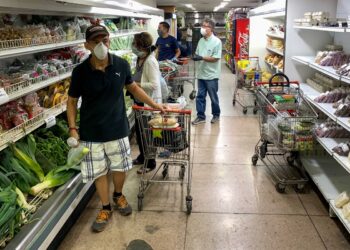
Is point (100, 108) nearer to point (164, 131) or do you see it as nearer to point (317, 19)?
point (164, 131)

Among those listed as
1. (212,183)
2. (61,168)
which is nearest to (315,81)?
(212,183)

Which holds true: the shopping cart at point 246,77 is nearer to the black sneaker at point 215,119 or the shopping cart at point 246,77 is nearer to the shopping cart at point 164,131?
the black sneaker at point 215,119

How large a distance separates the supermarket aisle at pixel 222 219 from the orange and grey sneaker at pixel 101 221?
5 cm

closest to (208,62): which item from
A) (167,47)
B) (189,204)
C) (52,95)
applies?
(167,47)

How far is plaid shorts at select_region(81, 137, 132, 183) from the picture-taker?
2986 mm

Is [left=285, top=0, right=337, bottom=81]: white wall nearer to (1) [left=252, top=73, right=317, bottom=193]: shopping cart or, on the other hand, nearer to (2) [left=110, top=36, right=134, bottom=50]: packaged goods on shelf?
(1) [left=252, top=73, right=317, bottom=193]: shopping cart

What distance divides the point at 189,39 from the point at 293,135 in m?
15.4

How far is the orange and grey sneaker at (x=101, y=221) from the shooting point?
10.3 feet

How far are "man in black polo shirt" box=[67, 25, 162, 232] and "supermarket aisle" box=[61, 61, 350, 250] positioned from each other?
0.89 feet

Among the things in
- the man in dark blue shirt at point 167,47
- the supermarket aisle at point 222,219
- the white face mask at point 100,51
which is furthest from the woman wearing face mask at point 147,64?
the man in dark blue shirt at point 167,47

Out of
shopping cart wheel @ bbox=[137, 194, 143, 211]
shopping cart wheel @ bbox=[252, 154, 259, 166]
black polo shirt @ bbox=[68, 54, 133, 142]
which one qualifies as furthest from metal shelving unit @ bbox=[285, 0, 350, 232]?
black polo shirt @ bbox=[68, 54, 133, 142]

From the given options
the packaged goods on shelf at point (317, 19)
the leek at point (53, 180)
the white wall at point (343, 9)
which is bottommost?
the leek at point (53, 180)

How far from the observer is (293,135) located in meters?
3.62

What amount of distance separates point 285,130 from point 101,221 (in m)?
2.04
